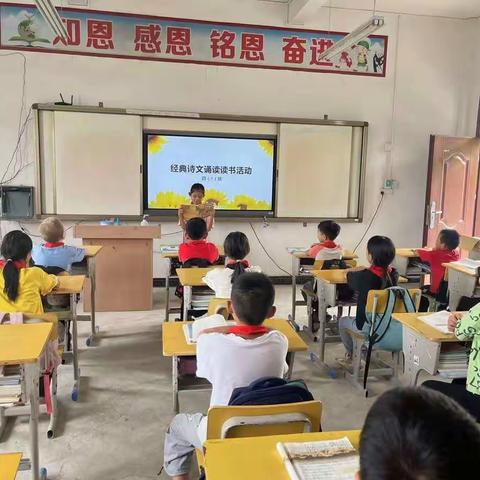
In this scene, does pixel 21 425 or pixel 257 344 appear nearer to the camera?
pixel 257 344

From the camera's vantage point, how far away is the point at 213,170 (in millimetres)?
5793

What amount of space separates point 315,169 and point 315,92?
937mm

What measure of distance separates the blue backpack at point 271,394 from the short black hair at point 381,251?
182cm

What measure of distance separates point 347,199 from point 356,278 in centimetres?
316

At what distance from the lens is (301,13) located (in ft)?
17.9

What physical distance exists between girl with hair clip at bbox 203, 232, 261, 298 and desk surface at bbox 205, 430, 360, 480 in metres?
1.55

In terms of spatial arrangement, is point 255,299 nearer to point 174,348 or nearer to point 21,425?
point 174,348

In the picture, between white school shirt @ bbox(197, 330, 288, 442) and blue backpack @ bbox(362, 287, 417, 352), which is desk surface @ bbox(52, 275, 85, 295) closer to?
white school shirt @ bbox(197, 330, 288, 442)

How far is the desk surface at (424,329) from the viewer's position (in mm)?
2236

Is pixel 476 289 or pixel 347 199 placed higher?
pixel 347 199

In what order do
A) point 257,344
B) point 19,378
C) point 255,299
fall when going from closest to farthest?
point 257,344 < point 255,299 < point 19,378

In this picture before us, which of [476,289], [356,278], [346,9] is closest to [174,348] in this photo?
[356,278]

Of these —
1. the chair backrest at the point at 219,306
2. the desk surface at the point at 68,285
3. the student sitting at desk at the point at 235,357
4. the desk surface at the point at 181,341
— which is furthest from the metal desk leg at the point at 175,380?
the desk surface at the point at 68,285

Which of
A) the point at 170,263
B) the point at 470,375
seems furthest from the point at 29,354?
the point at 170,263
